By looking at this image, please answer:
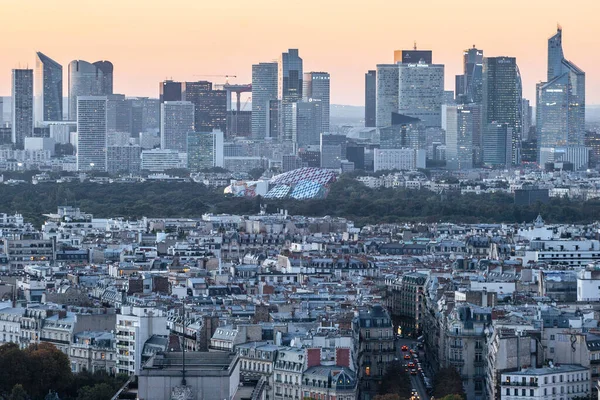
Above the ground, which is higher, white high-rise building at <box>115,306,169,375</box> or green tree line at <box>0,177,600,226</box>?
green tree line at <box>0,177,600,226</box>

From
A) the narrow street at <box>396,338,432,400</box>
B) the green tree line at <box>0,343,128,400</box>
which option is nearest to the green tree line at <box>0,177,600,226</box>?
the narrow street at <box>396,338,432,400</box>

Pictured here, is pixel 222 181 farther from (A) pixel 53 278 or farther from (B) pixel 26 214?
(A) pixel 53 278

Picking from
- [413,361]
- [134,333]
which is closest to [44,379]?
[134,333]

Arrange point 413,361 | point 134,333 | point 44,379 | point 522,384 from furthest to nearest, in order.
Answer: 1. point 413,361
2. point 134,333
3. point 44,379
4. point 522,384

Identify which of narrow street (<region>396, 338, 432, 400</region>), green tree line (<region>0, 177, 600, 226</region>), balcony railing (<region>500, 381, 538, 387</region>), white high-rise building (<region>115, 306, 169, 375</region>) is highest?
green tree line (<region>0, 177, 600, 226</region>)

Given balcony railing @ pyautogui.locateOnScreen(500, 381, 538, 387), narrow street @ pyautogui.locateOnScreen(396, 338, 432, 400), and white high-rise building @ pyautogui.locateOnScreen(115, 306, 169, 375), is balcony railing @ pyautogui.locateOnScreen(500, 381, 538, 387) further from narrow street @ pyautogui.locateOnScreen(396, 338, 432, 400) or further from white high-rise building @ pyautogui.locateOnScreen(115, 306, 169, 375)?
white high-rise building @ pyautogui.locateOnScreen(115, 306, 169, 375)

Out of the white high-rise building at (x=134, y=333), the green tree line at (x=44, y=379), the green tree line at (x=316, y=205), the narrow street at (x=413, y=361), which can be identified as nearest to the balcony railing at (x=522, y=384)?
the narrow street at (x=413, y=361)

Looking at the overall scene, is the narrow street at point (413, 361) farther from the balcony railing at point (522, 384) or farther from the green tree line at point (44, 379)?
the green tree line at point (44, 379)

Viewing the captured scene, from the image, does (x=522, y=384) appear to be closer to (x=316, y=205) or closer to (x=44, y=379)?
(x=44, y=379)

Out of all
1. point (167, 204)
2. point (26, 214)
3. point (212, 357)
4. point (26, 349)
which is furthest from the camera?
point (167, 204)

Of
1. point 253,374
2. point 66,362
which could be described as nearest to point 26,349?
point 66,362

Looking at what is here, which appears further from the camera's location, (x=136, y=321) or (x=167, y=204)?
(x=167, y=204)
